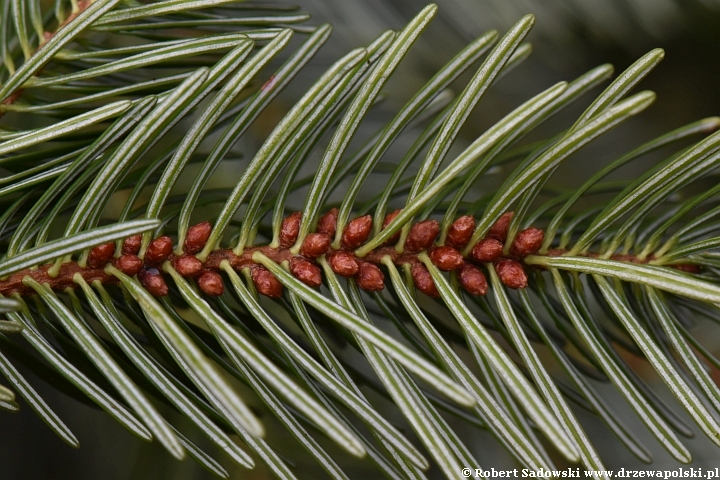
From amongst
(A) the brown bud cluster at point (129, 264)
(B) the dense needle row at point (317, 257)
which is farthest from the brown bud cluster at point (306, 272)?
(A) the brown bud cluster at point (129, 264)

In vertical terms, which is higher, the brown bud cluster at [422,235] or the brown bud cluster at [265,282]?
the brown bud cluster at [422,235]

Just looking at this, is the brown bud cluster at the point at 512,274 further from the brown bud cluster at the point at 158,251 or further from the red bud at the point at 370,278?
the brown bud cluster at the point at 158,251

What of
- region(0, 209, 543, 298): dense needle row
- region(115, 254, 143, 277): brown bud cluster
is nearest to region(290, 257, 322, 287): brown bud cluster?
region(0, 209, 543, 298): dense needle row

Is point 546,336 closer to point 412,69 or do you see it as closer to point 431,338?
point 431,338

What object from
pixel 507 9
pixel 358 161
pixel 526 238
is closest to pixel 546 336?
pixel 526 238

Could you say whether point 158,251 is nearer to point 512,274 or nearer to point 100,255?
point 100,255

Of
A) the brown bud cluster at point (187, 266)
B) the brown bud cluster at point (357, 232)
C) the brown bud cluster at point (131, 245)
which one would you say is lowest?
the brown bud cluster at point (187, 266)

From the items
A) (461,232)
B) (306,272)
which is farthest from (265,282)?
(461,232)
